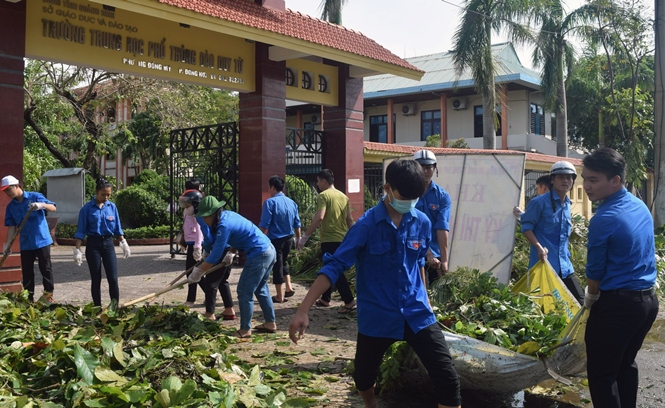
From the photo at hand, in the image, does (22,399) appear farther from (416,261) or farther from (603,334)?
(603,334)

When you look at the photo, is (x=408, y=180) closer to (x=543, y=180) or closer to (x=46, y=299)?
(x=543, y=180)

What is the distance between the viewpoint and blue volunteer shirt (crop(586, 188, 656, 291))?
3764 mm

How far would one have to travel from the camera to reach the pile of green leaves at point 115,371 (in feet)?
12.1

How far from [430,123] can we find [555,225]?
29.5 meters

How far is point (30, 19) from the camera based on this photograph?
28.8 ft

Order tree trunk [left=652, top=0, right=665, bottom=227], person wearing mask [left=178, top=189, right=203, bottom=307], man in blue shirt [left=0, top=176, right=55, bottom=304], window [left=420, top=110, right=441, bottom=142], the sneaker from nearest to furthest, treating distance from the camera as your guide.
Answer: the sneaker < man in blue shirt [left=0, top=176, right=55, bottom=304] < person wearing mask [left=178, top=189, right=203, bottom=307] < tree trunk [left=652, top=0, right=665, bottom=227] < window [left=420, top=110, right=441, bottom=142]

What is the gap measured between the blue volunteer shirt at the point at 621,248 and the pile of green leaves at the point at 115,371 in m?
2.12

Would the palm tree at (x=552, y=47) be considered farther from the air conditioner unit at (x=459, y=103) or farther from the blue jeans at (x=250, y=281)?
the blue jeans at (x=250, y=281)

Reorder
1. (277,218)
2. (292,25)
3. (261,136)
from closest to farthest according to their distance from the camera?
(277,218) < (261,136) < (292,25)

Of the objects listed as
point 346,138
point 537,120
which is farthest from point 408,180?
point 537,120

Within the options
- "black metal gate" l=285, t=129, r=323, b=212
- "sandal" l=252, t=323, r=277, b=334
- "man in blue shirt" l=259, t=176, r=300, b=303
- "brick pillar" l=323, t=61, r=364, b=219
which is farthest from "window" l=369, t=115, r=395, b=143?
"sandal" l=252, t=323, r=277, b=334

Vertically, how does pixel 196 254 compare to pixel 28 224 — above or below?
below

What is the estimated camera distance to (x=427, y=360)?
367cm

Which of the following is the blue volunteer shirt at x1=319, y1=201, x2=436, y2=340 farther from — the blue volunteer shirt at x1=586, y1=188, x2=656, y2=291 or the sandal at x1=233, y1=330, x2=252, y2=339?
the sandal at x1=233, y1=330, x2=252, y2=339
